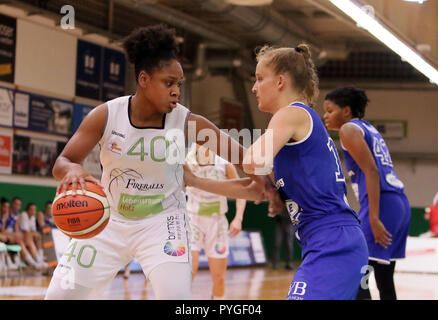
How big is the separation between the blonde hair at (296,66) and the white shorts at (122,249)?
1.03 m

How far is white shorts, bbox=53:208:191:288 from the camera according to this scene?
3.79 metres

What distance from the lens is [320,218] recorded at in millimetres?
3449

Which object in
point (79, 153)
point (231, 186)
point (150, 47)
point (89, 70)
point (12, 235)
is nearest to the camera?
point (79, 153)

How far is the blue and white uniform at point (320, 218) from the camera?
335 centimetres

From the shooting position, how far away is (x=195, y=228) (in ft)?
28.3

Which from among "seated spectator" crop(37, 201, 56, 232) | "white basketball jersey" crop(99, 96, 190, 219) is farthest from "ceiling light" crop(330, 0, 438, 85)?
"seated spectator" crop(37, 201, 56, 232)

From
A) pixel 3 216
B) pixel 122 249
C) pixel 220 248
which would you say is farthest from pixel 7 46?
pixel 122 249

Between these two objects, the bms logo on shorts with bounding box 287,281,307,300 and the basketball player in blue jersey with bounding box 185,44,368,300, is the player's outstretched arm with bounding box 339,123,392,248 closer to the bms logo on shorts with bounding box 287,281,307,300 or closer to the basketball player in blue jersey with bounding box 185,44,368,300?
the basketball player in blue jersey with bounding box 185,44,368,300

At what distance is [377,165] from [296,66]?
1.78 metres

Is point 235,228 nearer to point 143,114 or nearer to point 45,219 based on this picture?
point 143,114

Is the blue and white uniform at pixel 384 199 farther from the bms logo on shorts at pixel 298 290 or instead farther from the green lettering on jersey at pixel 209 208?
the green lettering on jersey at pixel 209 208

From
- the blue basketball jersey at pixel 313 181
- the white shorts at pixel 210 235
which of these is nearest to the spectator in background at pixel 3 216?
the white shorts at pixel 210 235
